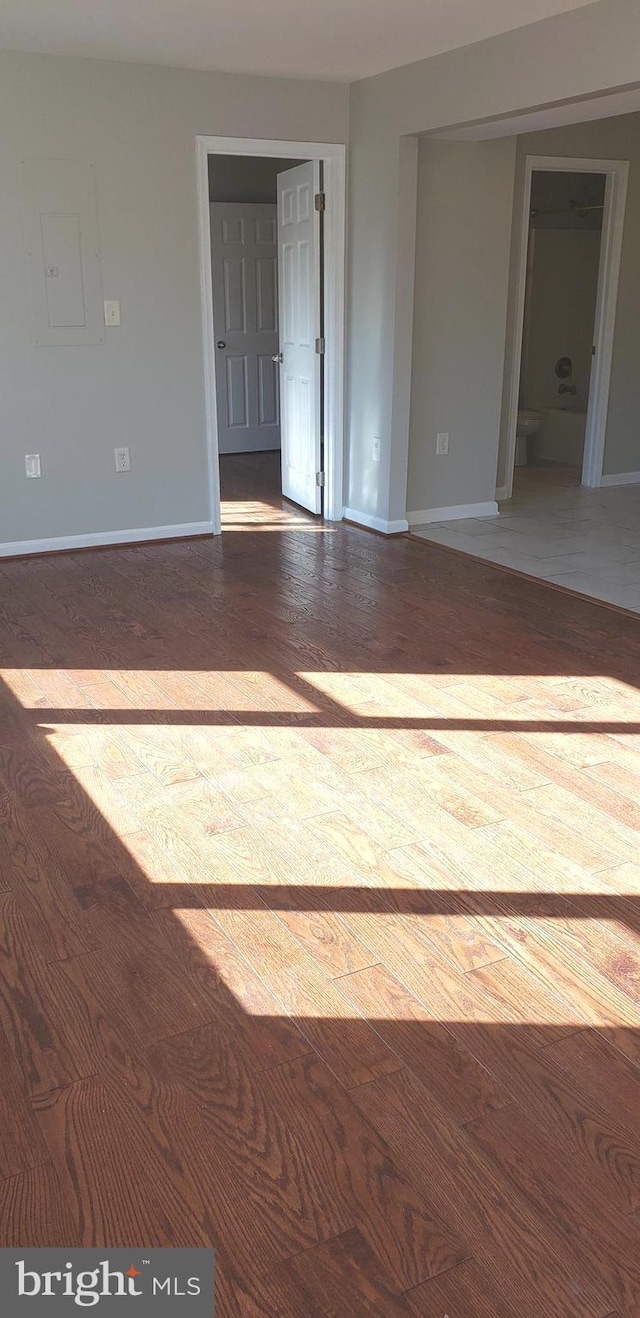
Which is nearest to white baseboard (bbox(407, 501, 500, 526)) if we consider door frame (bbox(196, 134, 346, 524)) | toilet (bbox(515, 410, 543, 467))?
door frame (bbox(196, 134, 346, 524))

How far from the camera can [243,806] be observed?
2912 mm

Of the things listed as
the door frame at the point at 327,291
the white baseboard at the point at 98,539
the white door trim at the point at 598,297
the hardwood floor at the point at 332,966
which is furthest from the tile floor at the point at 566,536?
the white baseboard at the point at 98,539

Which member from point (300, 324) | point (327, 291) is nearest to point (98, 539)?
point (300, 324)

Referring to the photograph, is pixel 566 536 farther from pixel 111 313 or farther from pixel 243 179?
pixel 243 179

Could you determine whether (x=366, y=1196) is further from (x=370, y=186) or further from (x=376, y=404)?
(x=370, y=186)

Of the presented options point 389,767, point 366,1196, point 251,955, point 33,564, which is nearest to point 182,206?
point 33,564

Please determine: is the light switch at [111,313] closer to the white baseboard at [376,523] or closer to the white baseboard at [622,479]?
the white baseboard at [376,523]

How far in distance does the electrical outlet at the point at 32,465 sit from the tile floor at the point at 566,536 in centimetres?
217

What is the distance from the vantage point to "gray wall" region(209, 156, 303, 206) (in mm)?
8297

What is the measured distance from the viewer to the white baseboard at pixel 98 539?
559 cm

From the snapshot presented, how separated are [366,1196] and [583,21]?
165 inches

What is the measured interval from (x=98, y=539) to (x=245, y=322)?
3.67 meters

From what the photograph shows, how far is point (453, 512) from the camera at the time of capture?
6.47 metres

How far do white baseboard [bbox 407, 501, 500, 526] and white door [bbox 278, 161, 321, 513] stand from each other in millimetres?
660
